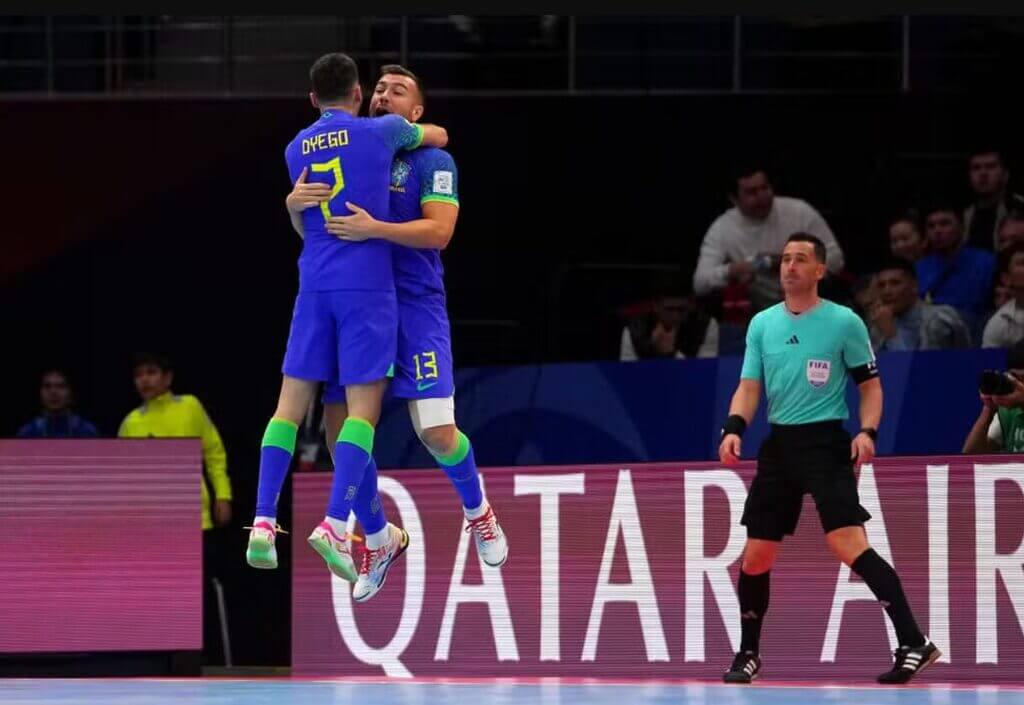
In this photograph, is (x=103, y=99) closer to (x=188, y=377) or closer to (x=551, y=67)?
(x=188, y=377)

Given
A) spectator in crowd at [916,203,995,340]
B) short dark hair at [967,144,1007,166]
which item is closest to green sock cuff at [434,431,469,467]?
spectator in crowd at [916,203,995,340]

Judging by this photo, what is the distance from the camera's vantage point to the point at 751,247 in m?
13.3

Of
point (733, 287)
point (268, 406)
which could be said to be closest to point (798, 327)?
point (733, 287)

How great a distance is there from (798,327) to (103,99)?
6862 millimetres

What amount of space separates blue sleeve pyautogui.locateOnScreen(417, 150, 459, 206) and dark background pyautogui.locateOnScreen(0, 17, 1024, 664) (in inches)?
203

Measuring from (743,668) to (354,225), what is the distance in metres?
3.10

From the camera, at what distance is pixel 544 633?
11430 millimetres

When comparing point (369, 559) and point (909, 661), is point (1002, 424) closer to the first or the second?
point (909, 661)

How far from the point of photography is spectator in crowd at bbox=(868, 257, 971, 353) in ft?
40.2

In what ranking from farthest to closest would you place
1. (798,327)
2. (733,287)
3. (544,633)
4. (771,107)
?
(771,107)
(733,287)
(544,633)
(798,327)

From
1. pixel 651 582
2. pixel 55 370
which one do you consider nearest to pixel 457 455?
pixel 651 582

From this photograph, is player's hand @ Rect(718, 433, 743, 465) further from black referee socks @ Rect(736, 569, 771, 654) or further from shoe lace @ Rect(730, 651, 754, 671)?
shoe lace @ Rect(730, 651, 754, 671)

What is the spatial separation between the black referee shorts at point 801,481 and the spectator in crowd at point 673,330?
268 cm

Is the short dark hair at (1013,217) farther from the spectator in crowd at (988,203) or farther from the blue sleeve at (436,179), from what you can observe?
the blue sleeve at (436,179)
